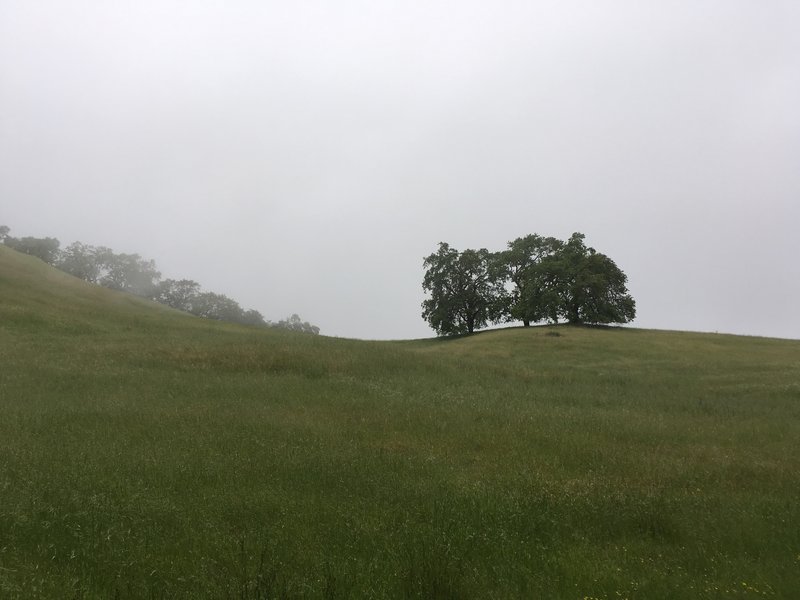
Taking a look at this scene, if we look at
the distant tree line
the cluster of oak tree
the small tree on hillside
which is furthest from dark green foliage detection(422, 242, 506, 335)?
the small tree on hillside

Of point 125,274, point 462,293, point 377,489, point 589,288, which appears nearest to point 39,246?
point 125,274

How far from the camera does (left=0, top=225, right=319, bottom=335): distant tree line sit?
108688 mm

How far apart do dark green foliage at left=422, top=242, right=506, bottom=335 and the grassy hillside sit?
50455 mm

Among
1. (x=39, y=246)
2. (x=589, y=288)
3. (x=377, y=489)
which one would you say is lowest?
(x=377, y=489)

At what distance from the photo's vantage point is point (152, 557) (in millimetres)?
5574

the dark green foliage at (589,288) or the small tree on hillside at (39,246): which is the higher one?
the small tree on hillside at (39,246)

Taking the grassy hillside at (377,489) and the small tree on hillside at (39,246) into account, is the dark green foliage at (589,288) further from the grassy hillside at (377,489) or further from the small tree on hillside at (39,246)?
the small tree on hillside at (39,246)

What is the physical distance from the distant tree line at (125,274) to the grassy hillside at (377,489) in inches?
3829

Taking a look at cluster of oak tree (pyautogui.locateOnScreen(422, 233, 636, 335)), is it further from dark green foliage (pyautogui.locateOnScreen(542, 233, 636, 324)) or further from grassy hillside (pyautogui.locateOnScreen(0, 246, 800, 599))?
grassy hillside (pyautogui.locateOnScreen(0, 246, 800, 599))

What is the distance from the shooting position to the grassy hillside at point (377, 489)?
5.19 meters

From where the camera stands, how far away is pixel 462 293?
71.4 metres

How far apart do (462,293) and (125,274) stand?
303 ft

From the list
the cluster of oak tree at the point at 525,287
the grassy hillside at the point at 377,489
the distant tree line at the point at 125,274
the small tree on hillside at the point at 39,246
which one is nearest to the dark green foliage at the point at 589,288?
the cluster of oak tree at the point at 525,287

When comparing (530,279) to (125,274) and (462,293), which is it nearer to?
(462,293)
